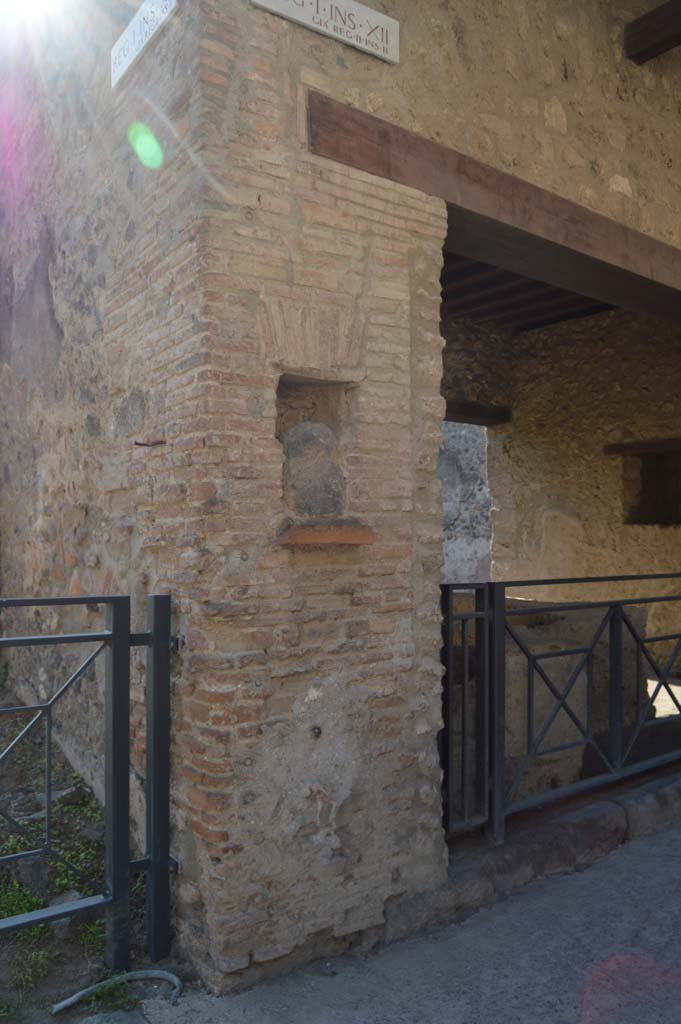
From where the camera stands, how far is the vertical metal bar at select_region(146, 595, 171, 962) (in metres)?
2.67

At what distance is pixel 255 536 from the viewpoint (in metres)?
2.64

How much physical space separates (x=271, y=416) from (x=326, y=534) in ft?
1.39

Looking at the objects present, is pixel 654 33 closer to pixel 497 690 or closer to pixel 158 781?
pixel 497 690

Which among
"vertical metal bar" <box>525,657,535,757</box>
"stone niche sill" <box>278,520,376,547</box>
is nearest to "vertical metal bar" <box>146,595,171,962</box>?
"stone niche sill" <box>278,520,376,547</box>

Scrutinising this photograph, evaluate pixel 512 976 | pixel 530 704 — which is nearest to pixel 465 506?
pixel 530 704

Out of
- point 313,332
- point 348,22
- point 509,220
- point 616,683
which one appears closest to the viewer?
point 313,332

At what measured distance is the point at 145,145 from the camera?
292 centimetres

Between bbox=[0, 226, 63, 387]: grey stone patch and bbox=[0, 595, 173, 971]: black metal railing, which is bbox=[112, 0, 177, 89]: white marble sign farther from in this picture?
bbox=[0, 595, 173, 971]: black metal railing

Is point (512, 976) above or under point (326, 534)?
under

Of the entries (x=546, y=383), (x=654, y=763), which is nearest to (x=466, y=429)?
(x=546, y=383)

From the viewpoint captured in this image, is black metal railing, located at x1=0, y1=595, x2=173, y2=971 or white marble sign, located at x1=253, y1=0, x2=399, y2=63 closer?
black metal railing, located at x1=0, y1=595, x2=173, y2=971

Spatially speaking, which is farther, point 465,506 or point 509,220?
point 465,506

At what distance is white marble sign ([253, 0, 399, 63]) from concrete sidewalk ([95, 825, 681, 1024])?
3.13 meters

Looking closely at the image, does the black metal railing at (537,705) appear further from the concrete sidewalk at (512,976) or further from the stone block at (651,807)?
the concrete sidewalk at (512,976)
